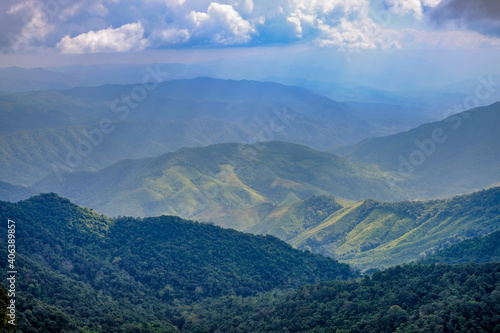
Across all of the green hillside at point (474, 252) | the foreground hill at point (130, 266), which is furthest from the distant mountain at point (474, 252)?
the foreground hill at point (130, 266)

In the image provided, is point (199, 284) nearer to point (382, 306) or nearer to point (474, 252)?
point (382, 306)

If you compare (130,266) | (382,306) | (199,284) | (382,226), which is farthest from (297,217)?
(382,306)

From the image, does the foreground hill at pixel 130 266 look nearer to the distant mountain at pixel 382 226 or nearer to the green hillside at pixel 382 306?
the green hillside at pixel 382 306

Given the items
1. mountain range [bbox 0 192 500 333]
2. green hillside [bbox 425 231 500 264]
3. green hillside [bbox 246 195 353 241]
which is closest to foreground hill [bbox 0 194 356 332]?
mountain range [bbox 0 192 500 333]

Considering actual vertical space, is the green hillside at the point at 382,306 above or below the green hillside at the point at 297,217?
below

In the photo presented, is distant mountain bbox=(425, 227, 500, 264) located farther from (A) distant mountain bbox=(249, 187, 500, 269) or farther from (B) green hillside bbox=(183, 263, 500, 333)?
(A) distant mountain bbox=(249, 187, 500, 269)
